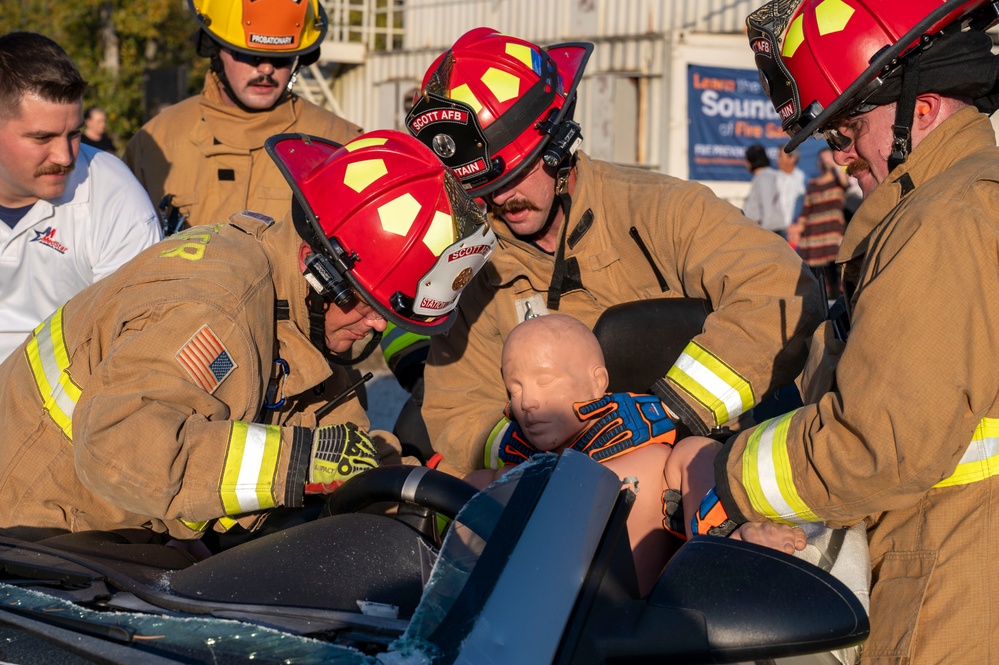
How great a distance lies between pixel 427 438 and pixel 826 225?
32.3ft

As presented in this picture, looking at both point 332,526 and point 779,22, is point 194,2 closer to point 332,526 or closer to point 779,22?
point 779,22

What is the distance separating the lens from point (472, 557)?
1821mm

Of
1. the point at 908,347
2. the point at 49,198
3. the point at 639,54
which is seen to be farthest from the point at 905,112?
the point at 639,54

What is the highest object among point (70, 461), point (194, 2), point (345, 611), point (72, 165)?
point (194, 2)

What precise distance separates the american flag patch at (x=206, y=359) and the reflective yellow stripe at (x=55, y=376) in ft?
1.38

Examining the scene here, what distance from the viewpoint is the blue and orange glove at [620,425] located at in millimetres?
3051

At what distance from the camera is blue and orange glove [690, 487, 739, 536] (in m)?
2.42

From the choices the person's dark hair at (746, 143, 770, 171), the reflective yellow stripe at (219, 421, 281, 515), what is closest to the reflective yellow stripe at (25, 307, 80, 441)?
the reflective yellow stripe at (219, 421, 281, 515)

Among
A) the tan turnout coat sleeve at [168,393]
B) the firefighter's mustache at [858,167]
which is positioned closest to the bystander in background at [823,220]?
the firefighter's mustache at [858,167]

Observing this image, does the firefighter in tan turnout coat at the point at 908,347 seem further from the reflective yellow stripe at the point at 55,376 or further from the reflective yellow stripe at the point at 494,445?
the reflective yellow stripe at the point at 55,376

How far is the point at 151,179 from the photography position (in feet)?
18.2

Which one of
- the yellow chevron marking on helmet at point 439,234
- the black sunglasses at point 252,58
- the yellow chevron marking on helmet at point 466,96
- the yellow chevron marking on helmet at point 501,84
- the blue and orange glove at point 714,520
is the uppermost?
the yellow chevron marking on helmet at point 501,84

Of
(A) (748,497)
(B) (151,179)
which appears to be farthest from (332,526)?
(B) (151,179)

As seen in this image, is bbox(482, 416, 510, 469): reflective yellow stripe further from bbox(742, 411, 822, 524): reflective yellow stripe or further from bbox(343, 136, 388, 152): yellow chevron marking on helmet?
bbox(742, 411, 822, 524): reflective yellow stripe
